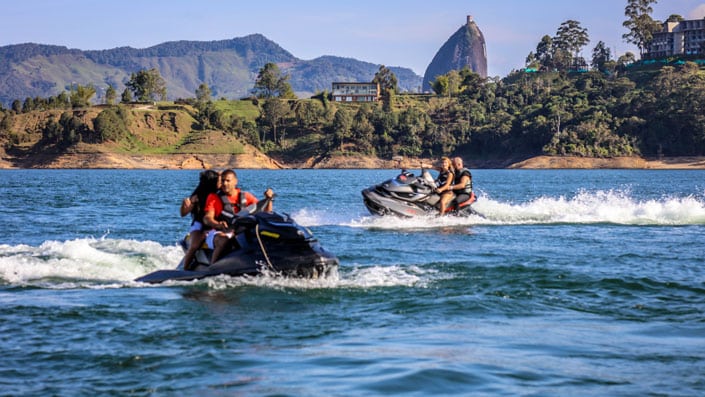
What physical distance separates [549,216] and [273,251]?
15.0 metres

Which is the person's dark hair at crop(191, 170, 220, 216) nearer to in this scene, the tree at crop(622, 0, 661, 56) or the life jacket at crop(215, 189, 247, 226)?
the life jacket at crop(215, 189, 247, 226)

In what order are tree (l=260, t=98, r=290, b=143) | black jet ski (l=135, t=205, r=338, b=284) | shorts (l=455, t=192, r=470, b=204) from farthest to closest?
tree (l=260, t=98, r=290, b=143) < shorts (l=455, t=192, r=470, b=204) < black jet ski (l=135, t=205, r=338, b=284)

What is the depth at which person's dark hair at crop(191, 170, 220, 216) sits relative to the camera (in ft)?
38.5

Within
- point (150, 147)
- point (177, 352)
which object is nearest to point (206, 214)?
point (177, 352)

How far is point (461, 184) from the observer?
71.6 feet

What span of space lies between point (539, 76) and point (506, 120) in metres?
35.1

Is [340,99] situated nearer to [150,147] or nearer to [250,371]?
[150,147]

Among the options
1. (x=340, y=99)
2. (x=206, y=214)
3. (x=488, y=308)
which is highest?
(x=340, y=99)

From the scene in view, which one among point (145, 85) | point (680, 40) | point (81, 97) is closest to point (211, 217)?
point (81, 97)

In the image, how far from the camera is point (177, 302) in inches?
427

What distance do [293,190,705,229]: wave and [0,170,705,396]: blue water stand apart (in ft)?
11.4

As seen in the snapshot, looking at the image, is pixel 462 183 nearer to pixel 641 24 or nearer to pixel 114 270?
pixel 114 270

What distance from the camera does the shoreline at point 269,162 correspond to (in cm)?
12212

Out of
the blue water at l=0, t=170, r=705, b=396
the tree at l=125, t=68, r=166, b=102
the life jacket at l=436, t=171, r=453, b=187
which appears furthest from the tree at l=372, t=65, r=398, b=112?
the blue water at l=0, t=170, r=705, b=396
